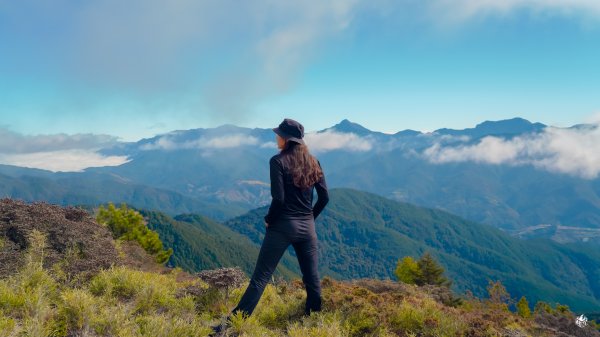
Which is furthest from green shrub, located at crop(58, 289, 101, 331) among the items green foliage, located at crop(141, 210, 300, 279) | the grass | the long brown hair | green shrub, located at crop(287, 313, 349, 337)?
green foliage, located at crop(141, 210, 300, 279)

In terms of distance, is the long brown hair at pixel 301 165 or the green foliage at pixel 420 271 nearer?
the long brown hair at pixel 301 165

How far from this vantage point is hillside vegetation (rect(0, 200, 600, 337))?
495cm

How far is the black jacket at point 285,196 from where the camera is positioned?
553 centimetres

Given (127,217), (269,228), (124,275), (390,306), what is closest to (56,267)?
(124,275)

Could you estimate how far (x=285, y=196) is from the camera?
18.7ft

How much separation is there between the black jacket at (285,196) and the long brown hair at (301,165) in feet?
0.24

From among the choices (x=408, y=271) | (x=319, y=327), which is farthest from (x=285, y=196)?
(x=408, y=271)

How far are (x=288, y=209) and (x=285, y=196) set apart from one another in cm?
18

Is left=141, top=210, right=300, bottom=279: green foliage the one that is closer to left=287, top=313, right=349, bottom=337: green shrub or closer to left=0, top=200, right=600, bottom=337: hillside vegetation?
left=0, top=200, right=600, bottom=337: hillside vegetation

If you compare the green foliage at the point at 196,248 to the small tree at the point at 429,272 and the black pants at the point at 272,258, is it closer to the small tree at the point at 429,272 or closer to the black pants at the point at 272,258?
the small tree at the point at 429,272

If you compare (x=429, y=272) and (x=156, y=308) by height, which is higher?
(x=156, y=308)

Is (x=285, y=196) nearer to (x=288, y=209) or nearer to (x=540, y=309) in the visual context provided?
(x=288, y=209)

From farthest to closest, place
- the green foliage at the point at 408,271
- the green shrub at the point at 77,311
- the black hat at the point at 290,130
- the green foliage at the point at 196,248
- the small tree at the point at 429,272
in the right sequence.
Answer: the green foliage at the point at 196,248 < the green foliage at the point at 408,271 < the small tree at the point at 429,272 < the black hat at the point at 290,130 < the green shrub at the point at 77,311

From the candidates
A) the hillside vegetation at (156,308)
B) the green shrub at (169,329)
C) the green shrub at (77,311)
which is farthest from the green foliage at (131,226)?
the green shrub at (169,329)
